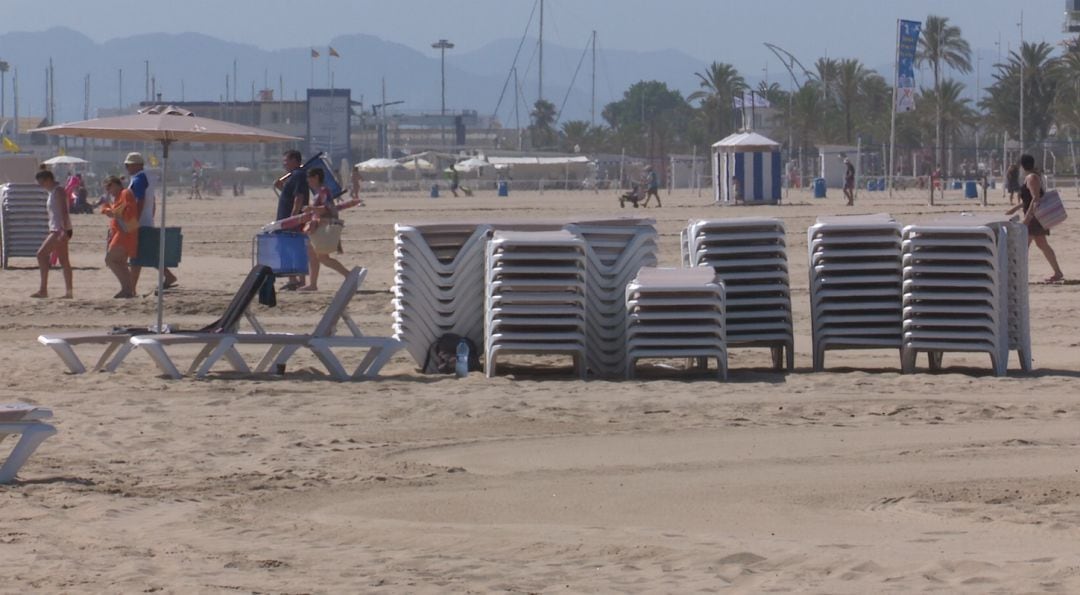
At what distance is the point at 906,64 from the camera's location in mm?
48812

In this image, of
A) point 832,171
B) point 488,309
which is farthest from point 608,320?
point 832,171

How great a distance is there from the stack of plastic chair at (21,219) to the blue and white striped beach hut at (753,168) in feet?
77.9

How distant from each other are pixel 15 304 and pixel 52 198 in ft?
3.95

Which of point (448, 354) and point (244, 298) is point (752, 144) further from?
point (244, 298)

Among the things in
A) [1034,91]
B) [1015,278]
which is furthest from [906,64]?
[1015,278]

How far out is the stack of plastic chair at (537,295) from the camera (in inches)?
442

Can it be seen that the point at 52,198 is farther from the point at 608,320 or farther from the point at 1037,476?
the point at 1037,476

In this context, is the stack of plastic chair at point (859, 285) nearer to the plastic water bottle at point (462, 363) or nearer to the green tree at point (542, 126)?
the plastic water bottle at point (462, 363)

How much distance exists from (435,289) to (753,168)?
3196cm

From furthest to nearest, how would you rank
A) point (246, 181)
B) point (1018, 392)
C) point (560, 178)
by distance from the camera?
point (246, 181)
point (560, 178)
point (1018, 392)

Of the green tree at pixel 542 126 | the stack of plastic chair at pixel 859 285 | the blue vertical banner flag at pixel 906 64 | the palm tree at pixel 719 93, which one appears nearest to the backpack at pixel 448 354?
the stack of plastic chair at pixel 859 285

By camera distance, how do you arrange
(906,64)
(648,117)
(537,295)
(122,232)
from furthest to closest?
(648,117) < (906,64) < (122,232) < (537,295)

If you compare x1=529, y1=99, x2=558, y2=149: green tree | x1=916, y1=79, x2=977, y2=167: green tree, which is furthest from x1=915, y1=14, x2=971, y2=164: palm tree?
x1=529, y1=99, x2=558, y2=149: green tree

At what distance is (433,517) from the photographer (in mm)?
6906
